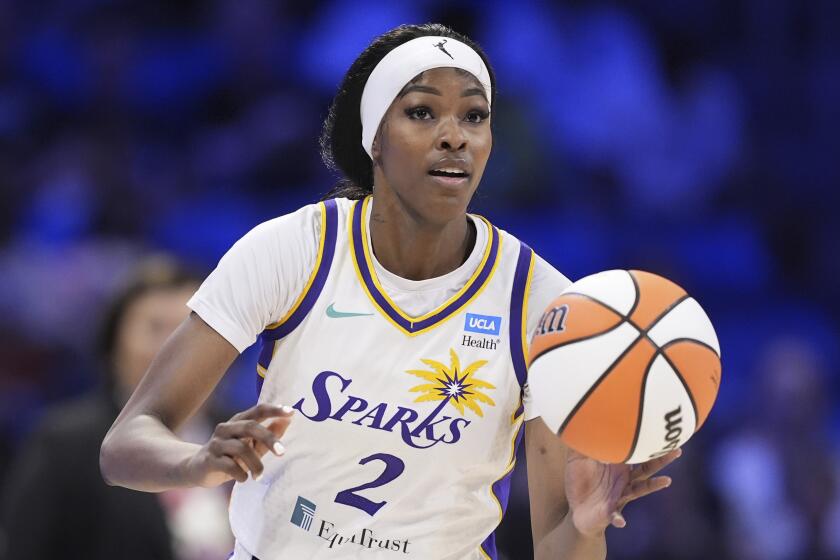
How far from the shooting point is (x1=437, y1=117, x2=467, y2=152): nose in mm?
3891

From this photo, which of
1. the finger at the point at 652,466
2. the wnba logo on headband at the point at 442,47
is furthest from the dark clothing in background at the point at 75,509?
the finger at the point at 652,466

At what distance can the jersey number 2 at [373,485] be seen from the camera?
3.84 metres

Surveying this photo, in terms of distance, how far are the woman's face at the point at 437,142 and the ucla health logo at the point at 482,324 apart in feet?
1.00

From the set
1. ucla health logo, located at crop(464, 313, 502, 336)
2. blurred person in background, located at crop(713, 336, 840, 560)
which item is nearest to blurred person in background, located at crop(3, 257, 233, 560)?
ucla health logo, located at crop(464, 313, 502, 336)

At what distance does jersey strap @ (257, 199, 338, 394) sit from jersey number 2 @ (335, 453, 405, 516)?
1.42 feet

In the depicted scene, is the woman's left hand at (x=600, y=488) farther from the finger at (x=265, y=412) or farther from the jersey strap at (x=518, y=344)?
the finger at (x=265, y=412)

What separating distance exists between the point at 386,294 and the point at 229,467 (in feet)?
2.99

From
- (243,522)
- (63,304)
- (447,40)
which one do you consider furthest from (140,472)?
(63,304)

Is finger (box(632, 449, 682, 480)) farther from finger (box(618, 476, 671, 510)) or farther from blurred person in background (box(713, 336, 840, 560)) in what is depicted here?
blurred person in background (box(713, 336, 840, 560))

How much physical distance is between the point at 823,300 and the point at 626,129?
1831mm

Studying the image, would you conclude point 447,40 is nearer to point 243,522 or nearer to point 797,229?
point 243,522

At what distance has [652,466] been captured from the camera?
3.72 meters

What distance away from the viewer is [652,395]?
357cm

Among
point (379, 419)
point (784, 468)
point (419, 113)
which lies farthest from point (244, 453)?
point (784, 468)
